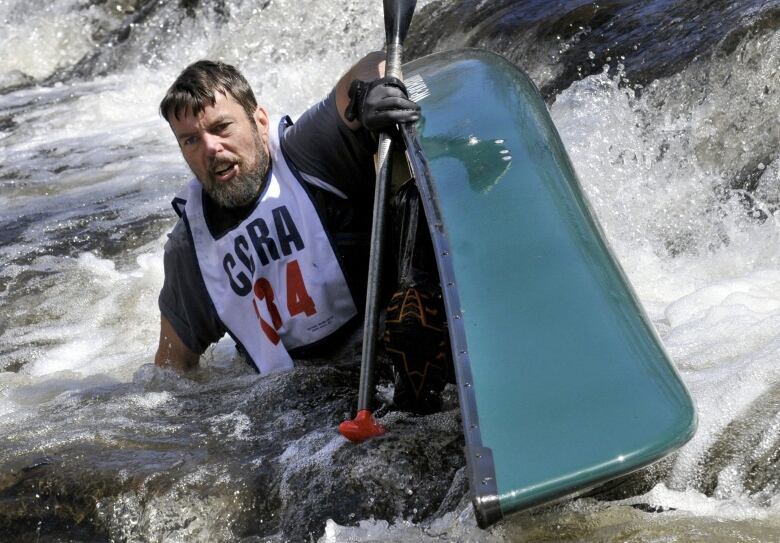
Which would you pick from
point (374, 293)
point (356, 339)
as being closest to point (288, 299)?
point (356, 339)

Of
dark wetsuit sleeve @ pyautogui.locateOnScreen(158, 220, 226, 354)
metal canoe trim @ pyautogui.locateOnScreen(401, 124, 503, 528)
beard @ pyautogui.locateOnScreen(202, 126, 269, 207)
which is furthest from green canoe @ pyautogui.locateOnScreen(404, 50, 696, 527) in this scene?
dark wetsuit sleeve @ pyautogui.locateOnScreen(158, 220, 226, 354)

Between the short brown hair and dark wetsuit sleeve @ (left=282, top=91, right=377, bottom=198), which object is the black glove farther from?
the short brown hair

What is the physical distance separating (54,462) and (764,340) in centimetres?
176

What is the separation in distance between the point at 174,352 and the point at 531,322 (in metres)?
1.44

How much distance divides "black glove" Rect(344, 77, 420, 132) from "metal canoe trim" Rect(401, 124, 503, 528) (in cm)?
8

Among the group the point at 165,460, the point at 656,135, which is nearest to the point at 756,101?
the point at 656,135

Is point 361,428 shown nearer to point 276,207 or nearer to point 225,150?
point 276,207

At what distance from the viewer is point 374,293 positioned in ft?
8.58

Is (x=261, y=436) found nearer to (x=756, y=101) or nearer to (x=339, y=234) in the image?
(x=339, y=234)

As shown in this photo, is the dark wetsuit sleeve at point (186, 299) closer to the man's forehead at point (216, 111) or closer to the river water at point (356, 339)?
the river water at point (356, 339)

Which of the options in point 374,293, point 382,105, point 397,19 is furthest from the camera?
point 397,19

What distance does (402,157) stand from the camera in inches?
117

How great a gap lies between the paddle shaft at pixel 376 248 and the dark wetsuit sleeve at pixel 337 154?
13 centimetres

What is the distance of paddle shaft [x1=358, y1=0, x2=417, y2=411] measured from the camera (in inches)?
98.6
